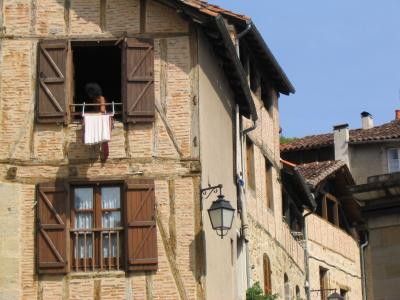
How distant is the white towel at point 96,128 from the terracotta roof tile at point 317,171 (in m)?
13.6

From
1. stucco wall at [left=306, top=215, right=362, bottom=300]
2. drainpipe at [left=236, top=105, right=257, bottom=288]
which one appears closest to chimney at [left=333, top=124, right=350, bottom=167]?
stucco wall at [left=306, top=215, right=362, bottom=300]

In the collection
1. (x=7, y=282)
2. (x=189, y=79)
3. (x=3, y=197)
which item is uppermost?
(x=189, y=79)

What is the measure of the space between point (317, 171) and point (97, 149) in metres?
15.0

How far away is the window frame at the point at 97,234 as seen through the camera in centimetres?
2345

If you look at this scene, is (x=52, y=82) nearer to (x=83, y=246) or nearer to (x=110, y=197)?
(x=110, y=197)

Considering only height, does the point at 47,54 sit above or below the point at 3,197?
above

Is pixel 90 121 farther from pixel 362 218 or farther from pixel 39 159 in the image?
pixel 362 218

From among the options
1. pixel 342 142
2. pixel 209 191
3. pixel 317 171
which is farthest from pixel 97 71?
pixel 342 142

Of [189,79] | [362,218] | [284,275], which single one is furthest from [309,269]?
[362,218]

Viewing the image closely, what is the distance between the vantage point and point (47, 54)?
80.0 feet

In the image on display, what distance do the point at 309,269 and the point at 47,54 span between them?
14.0m

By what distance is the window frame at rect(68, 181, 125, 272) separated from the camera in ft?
76.9

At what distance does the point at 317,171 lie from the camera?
38.1 metres

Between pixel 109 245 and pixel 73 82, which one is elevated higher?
pixel 73 82
